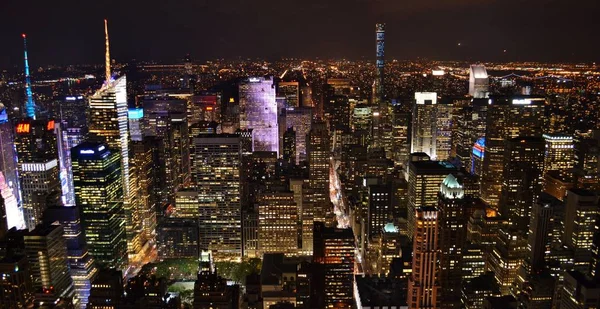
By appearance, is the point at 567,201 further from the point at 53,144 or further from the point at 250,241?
the point at 53,144

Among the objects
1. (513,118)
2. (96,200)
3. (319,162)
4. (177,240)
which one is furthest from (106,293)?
(513,118)

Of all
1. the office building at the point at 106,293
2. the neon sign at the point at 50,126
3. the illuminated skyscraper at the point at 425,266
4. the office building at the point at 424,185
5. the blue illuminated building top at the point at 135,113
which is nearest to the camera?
the illuminated skyscraper at the point at 425,266

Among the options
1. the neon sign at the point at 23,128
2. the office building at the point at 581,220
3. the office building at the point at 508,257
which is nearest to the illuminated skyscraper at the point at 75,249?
the neon sign at the point at 23,128

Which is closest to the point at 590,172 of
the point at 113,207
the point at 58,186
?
the point at 113,207

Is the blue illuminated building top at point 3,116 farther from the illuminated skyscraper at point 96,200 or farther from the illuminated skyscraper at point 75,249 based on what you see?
the illuminated skyscraper at point 75,249

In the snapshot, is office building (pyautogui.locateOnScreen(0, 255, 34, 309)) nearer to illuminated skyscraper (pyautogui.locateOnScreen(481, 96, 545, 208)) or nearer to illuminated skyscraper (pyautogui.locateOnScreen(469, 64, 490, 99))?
illuminated skyscraper (pyautogui.locateOnScreen(481, 96, 545, 208))

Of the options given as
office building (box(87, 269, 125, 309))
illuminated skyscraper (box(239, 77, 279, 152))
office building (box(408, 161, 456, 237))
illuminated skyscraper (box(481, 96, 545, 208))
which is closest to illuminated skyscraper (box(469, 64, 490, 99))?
illuminated skyscraper (box(481, 96, 545, 208))

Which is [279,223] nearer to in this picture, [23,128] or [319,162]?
[319,162]
